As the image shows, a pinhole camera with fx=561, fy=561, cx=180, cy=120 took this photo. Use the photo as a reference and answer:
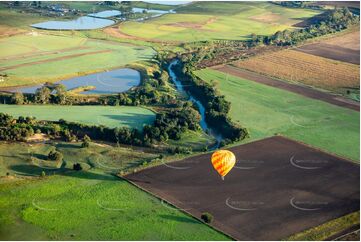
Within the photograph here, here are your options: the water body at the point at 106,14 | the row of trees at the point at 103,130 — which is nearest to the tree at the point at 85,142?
the row of trees at the point at 103,130

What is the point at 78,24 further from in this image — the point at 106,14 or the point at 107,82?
the point at 107,82

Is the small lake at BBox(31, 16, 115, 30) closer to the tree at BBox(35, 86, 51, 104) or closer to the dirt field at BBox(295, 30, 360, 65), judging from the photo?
the tree at BBox(35, 86, 51, 104)

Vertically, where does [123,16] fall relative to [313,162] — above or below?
above

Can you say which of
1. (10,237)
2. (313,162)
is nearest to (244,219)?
(313,162)

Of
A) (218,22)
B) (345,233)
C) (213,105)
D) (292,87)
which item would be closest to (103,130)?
(213,105)

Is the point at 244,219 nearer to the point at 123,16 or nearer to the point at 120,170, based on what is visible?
the point at 120,170

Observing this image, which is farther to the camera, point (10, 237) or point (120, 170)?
point (120, 170)
